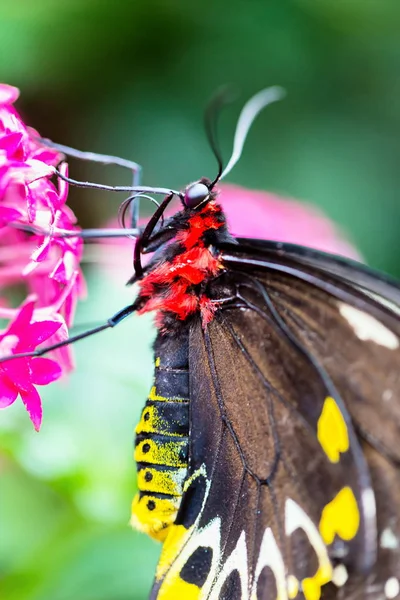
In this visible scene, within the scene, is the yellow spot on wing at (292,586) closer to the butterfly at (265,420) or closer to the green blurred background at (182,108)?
the butterfly at (265,420)

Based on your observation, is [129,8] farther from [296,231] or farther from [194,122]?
[296,231]

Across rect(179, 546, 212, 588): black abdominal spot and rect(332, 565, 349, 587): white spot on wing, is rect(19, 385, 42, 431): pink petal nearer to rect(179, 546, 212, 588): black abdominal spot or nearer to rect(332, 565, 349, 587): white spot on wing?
rect(179, 546, 212, 588): black abdominal spot

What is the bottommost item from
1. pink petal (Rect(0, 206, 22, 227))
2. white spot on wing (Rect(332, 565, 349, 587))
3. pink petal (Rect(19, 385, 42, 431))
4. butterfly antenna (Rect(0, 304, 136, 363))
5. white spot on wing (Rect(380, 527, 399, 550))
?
white spot on wing (Rect(332, 565, 349, 587))

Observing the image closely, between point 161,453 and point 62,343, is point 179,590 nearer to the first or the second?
point 161,453

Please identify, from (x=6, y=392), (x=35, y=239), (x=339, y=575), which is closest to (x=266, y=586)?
(x=339, y=575)

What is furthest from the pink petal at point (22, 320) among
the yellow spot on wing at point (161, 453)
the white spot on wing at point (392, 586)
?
the white spot on wing at point (392, 586)

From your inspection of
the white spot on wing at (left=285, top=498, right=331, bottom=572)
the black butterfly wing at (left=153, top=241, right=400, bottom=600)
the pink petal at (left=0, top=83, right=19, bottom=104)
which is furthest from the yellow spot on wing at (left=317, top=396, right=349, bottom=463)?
the pink petal at (left=0, top=83, right=19, bottom=104)

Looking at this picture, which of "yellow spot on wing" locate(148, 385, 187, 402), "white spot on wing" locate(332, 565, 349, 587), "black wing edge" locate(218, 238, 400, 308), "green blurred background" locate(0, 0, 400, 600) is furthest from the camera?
"green blurred background" locate(0, 0, 400, 600)
